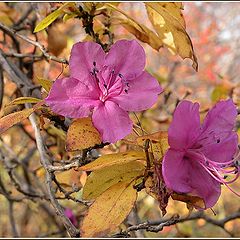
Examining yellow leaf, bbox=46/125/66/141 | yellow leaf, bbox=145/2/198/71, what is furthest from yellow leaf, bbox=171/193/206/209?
yellow leaf, bbox=46/125/66/141

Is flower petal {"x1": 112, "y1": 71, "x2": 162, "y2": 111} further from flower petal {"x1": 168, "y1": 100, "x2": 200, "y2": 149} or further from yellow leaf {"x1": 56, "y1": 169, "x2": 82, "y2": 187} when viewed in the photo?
yellow leaf {"x1": 56, "y1": 169, "x2": 82, "y2": 187}

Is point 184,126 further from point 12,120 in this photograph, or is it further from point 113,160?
point 12,120

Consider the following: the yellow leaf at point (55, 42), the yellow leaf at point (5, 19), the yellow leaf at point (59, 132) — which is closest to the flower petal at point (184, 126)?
the yellow leaf at point (59, 132)

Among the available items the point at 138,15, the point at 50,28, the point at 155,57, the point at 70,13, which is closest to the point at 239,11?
the point at 155,57

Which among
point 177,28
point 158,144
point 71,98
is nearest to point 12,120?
point 71,98

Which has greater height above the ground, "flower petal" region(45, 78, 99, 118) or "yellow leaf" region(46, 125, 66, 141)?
"flower petal" region(45, 78, 99, 118)

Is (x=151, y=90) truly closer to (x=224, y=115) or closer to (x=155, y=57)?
(x=224, y=115)
